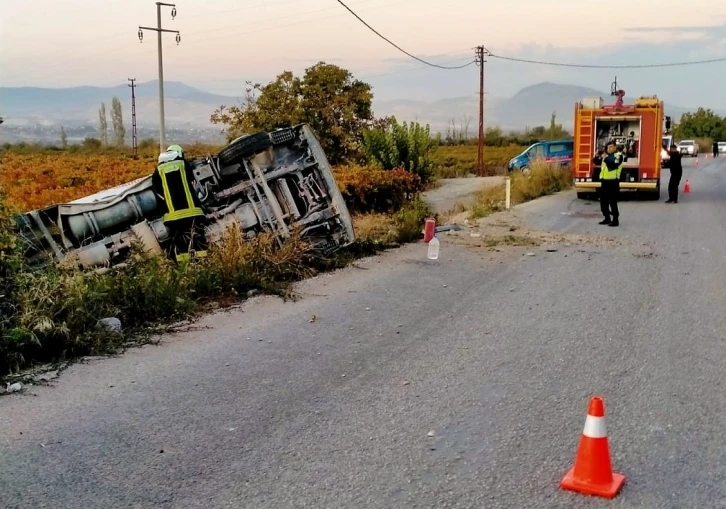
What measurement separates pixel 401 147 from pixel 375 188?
4714 millimetres

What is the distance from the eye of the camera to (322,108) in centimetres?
2383

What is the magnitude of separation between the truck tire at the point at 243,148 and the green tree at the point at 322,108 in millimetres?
13178

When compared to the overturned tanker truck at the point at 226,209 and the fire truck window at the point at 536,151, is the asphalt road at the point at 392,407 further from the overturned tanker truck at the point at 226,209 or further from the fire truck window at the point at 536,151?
the fire truck window at the point at 536,151

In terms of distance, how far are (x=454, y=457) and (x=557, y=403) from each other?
1.24m

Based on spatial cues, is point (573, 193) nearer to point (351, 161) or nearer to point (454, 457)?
point (351, 161)

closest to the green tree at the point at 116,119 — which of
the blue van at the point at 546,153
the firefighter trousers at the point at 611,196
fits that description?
the blue van at the point at 546,153

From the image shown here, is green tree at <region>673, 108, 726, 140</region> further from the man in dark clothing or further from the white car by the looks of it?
the man in dark clothing

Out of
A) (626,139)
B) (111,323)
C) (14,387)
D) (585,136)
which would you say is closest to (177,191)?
(111,323)

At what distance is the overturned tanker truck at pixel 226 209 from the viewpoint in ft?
29.8

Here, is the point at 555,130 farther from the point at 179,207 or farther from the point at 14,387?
the point at 14,387

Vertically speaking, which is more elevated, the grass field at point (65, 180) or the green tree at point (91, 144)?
the green tree at point (91, 144)

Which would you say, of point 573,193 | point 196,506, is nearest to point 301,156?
point 196,506

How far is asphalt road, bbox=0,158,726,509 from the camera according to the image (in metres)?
3.97

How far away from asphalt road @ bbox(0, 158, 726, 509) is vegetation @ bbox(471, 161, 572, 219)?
35.8 ft
